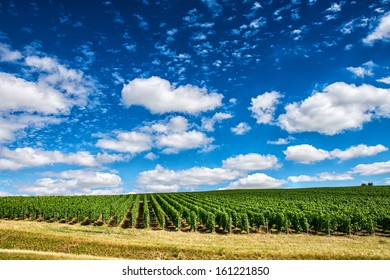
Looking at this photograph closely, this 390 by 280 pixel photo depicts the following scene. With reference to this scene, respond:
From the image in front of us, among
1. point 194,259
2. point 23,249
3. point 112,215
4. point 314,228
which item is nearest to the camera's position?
point 194,259

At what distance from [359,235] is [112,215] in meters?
34.4

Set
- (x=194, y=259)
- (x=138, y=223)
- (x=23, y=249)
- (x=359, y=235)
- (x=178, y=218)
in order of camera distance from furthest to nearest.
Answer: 1. (x=138, y=223)
2. (x=178, y=218)
3. (x=359, y=235)
4. (x=23, y=249)
5. (x=194, y=259)

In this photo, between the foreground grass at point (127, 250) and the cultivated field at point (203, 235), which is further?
the cultivated field at point (203, 235)

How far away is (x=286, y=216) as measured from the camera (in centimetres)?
3619

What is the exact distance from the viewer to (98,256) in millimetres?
21672

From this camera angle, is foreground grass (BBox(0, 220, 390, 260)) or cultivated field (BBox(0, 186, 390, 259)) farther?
cultivated field (BBox(0, 186, 390, 259))

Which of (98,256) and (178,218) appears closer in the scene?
(98,256)

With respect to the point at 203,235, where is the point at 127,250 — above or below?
above

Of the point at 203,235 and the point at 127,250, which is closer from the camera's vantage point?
the point at 127,250

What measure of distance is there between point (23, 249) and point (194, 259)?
12.5m

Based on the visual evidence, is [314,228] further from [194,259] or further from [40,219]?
[40,219]
